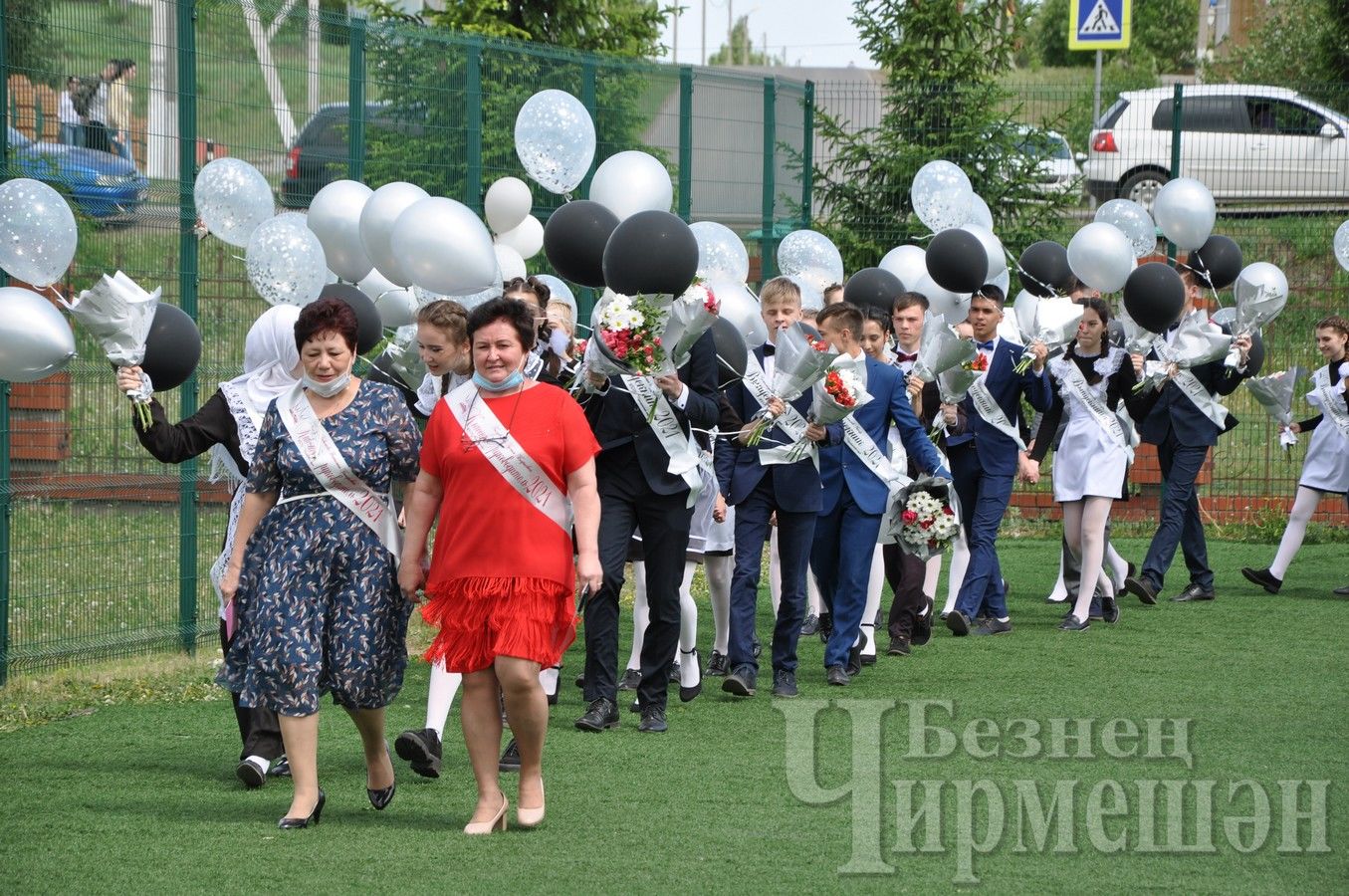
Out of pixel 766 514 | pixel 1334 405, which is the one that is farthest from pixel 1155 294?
pixel 766 514

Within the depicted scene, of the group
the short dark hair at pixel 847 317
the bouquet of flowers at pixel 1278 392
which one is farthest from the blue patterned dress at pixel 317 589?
the bouquet of flowers at pixel 1278 392

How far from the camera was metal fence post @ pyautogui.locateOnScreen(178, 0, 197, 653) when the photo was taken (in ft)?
27.0

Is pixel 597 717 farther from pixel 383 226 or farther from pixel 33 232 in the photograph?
pixel 33 232

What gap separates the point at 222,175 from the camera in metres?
7.15

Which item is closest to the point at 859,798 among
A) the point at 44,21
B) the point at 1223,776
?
the point at 1223,776

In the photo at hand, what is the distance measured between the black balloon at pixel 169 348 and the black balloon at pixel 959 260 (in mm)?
4089

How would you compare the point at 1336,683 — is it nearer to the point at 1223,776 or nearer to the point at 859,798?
the point at 1223,776

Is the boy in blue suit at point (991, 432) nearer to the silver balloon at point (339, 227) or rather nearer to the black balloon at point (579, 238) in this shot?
the black balloon at point (579, 238)

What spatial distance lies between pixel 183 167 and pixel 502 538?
13.1 feet

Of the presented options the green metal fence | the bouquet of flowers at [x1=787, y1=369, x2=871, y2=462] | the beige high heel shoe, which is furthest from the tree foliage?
the beige high heel shoe

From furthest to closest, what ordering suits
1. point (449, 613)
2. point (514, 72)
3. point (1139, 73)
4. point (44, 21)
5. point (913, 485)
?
1. point (1139, 73)
2. point (514, 72)
3. point (913, 485)
4. point (44, 21)
5. point (449, 613)

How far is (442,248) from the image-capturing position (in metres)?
6.30

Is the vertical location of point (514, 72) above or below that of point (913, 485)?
above

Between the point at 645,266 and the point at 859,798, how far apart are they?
2.04 metres
